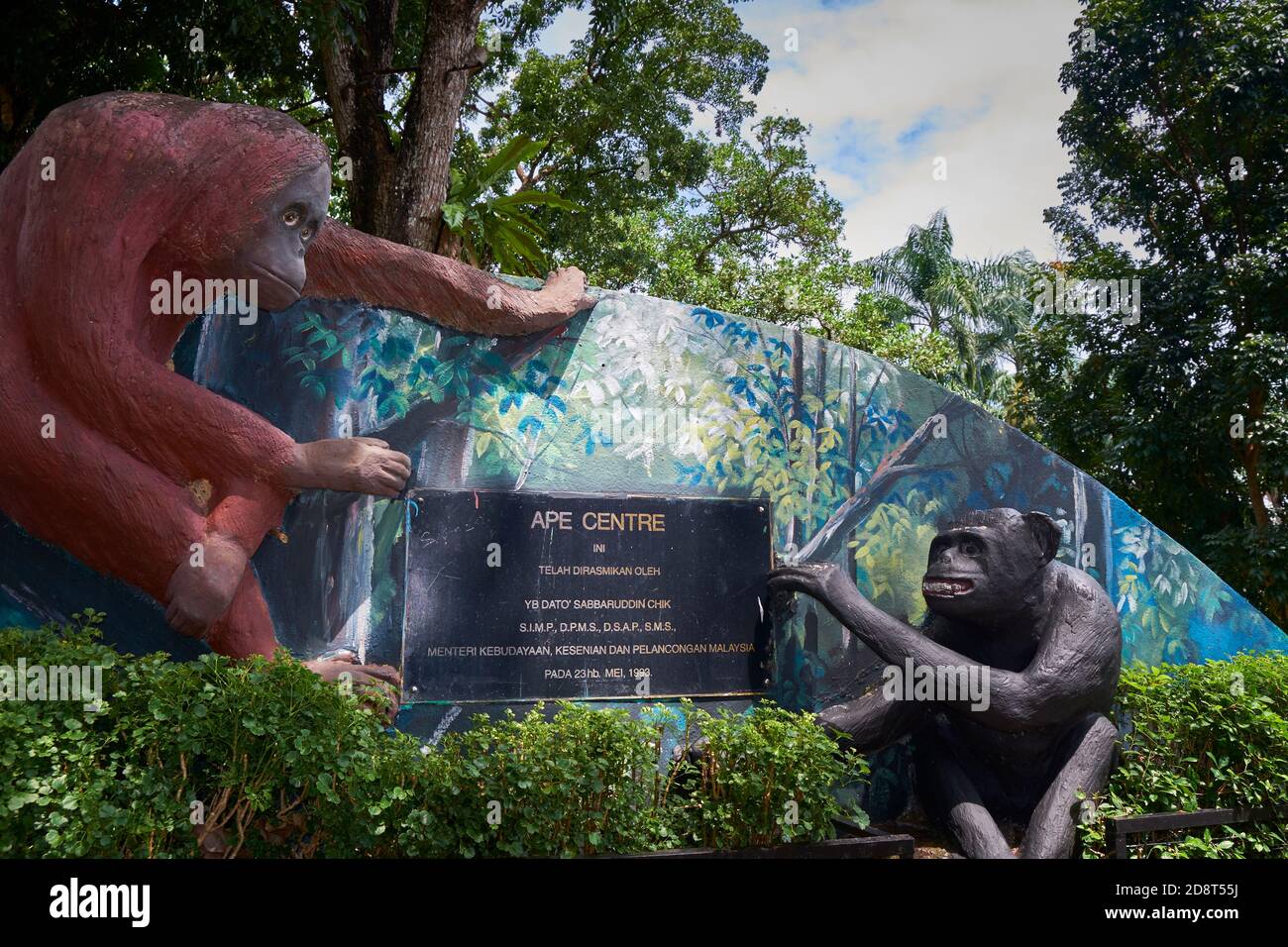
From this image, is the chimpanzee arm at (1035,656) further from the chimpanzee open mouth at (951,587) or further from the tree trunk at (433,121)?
the tree trunk at (433,121)

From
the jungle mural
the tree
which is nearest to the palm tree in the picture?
the tree

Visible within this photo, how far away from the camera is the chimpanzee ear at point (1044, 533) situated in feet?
16.8

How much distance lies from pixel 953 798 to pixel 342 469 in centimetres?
331

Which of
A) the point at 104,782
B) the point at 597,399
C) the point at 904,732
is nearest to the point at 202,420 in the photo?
the point at 104,782

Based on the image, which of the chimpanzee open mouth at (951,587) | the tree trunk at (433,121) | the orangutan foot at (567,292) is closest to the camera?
the chimpanzee open mouth at (951,587)

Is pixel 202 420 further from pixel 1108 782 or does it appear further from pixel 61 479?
pixel 1108 782

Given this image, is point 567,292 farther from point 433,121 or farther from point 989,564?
point 433,121

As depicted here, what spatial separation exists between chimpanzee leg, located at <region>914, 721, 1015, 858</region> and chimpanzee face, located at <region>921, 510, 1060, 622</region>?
2.31 feet

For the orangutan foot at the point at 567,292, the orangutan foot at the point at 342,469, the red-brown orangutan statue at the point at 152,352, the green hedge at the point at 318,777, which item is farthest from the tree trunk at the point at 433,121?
the green hedge at the point at 318,777

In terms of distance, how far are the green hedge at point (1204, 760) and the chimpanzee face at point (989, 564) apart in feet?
2.76

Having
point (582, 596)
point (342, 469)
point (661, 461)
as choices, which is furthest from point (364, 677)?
point (661, 461)
